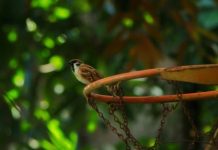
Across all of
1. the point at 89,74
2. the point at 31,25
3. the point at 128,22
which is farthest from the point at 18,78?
the point at 89,74

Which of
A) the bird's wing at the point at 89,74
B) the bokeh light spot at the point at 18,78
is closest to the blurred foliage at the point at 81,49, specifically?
the bokeh light spot at the point at 18,78

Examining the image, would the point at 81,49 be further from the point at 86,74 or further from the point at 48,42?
the point at 86,74

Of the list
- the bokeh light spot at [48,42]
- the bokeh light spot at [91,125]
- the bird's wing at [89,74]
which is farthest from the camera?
the bokeh light spot at [91,125]

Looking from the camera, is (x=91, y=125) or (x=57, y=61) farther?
(x=91, y=125)

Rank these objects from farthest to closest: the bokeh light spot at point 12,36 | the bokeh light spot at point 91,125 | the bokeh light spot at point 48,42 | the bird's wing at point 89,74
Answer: the bokeh light spot at point 91,125
the bokeh light spot at point 48,42
the bokeh light spot at point 12,36
the bird's wing at point 89,74

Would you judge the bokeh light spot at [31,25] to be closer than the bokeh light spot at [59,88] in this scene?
Yes

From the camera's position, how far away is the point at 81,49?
5582 millimetres

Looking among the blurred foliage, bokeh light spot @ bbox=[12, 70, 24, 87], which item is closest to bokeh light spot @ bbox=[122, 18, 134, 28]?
the blurred foliage

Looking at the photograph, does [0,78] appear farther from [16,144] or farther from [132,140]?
[132,140]

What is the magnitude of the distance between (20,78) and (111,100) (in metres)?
3.41

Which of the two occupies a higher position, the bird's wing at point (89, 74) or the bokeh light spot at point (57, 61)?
the bokeh light spot at point (57, 61)

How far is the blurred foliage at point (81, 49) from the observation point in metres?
4.93

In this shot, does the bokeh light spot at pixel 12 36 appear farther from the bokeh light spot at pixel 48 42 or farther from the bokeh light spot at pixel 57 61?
the bokeh light spot at pixel 57 61

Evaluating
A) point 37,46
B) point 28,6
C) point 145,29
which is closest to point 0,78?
point 37,46
